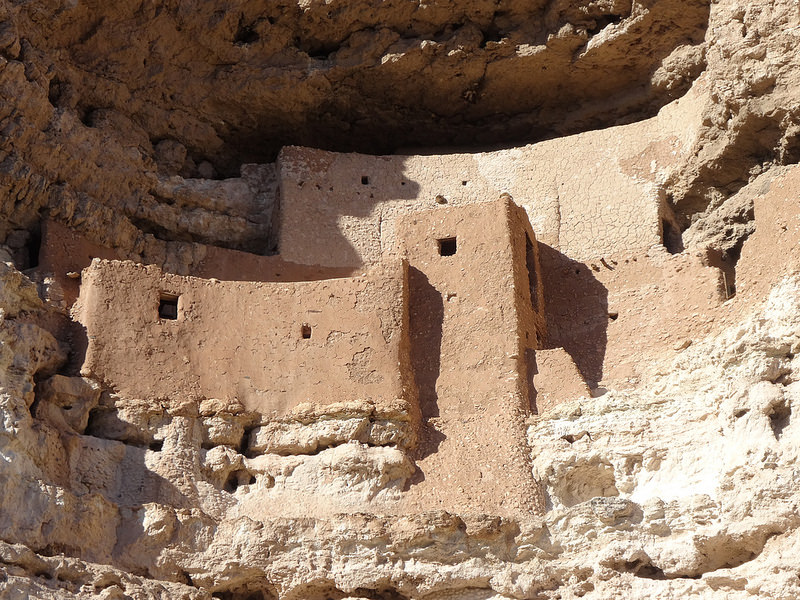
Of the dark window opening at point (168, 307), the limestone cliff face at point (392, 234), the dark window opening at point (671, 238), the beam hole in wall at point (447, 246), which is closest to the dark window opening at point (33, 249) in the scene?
the limestone cliff face at point (392, 234)

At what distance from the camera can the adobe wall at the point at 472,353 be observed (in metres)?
17.3

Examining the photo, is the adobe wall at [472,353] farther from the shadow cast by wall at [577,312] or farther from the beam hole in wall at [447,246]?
the shadow cast by wall at [577,312]

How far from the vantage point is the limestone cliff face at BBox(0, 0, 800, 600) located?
16047mm

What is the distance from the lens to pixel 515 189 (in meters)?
21.8

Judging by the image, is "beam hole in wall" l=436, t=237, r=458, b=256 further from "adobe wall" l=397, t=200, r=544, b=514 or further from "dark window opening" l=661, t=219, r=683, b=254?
"dark window opening" l=661, t=219, r=683, b=254

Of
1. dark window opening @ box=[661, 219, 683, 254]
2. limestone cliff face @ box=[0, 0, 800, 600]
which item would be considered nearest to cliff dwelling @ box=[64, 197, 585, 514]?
limestone cliff face @ box=[0, 0, 800, 600]

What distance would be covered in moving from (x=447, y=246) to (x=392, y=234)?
6.86 ft

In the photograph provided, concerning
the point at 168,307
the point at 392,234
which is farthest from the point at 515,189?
the point at 168,307

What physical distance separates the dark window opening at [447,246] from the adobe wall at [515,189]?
152cm

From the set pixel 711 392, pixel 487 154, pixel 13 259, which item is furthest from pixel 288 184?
pixel 711 392

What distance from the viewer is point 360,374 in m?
18.2

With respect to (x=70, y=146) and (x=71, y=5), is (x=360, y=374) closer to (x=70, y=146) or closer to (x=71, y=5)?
(x=70, y=146)

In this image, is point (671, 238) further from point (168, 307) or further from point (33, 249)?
point (33, 249)

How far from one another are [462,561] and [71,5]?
9526 millimetres
